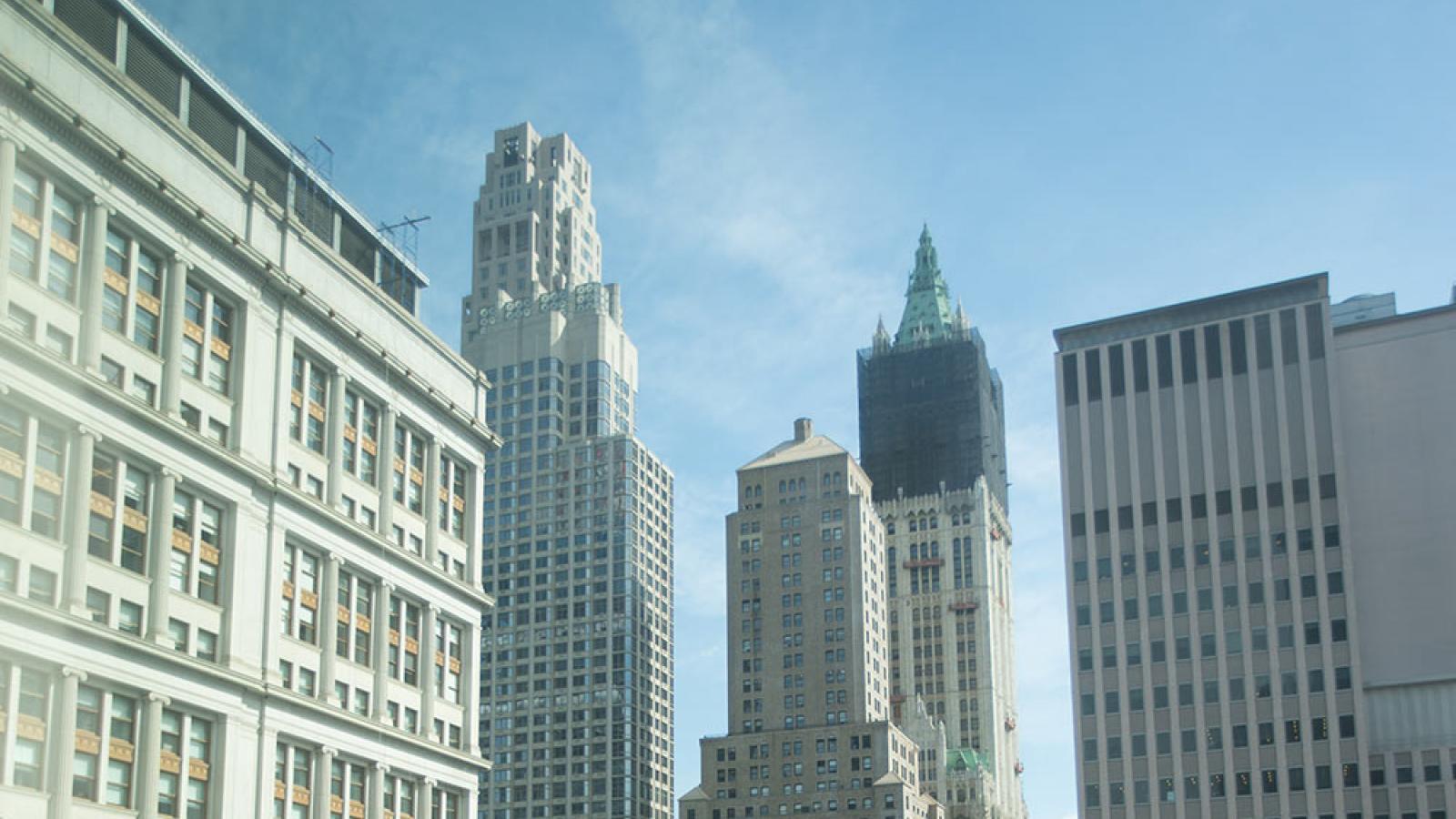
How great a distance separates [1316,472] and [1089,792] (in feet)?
94.4

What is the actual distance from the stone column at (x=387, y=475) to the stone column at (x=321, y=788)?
34.2ft

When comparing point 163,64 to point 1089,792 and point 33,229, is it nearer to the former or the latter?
point 33,229

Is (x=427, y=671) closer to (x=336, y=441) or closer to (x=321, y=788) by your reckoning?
(x=321, y=788)

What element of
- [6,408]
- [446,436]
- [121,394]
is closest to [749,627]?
[446,436]

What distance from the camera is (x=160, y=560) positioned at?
57.8 meters

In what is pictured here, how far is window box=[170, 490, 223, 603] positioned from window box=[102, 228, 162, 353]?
18.2 ft

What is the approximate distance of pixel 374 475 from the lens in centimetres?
7394

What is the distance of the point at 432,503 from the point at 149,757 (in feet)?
79.1

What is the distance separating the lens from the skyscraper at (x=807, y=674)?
18200 cm

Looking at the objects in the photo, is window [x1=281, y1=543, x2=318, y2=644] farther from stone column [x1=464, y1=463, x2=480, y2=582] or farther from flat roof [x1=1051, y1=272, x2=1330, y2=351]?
flat roof [x1=1051, y1=272, x2=1330, y2=351]

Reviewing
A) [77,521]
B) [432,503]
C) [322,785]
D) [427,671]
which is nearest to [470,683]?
[427,671]

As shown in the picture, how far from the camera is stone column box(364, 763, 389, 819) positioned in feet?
229

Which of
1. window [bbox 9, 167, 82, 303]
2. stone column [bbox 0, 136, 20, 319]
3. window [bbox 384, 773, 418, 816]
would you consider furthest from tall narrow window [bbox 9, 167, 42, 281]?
window [bbox 384, 773, 418, 816]

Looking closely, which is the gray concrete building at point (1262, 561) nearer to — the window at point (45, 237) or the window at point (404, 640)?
the window at point (404, 640)
